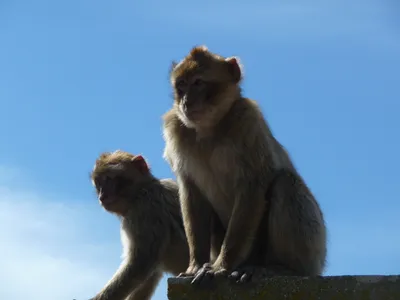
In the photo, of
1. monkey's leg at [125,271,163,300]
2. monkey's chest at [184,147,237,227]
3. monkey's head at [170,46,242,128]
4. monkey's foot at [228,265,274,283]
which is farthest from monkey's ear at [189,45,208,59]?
monkey's leg at [125,271,163,300]

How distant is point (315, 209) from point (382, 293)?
2.14m

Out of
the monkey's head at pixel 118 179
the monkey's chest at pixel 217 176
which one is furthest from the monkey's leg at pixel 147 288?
the monkey's chest at pixel 217 176

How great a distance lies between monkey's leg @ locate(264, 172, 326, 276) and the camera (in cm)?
630

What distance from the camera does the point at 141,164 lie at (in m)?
9.66

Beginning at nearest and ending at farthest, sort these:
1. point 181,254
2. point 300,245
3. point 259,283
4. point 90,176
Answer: point 259,283, point 300,245, point 181,254, point 90,176

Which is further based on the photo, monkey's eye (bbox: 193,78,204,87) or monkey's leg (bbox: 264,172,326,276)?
monkey's eye (bbox: 193,78,204,87)

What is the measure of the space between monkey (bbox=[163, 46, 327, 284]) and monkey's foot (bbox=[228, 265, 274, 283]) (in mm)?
31

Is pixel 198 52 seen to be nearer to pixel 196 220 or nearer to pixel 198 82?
pixel 198 82

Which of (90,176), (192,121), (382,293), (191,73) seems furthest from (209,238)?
(90,176)

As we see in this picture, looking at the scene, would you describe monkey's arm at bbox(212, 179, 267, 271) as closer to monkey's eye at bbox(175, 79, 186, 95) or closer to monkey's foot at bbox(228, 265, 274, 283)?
monkey's foot at bbox(228, 265, 274, 283)

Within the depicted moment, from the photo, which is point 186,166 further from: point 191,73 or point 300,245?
point 300,245

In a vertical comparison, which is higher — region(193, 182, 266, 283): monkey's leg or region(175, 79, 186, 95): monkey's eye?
region(175, 79, 186, 95): monkey's eye

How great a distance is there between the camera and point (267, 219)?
261 inches

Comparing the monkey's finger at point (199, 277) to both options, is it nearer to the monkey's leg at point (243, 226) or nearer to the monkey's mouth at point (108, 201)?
the monkey's leg at point (243, 226)
